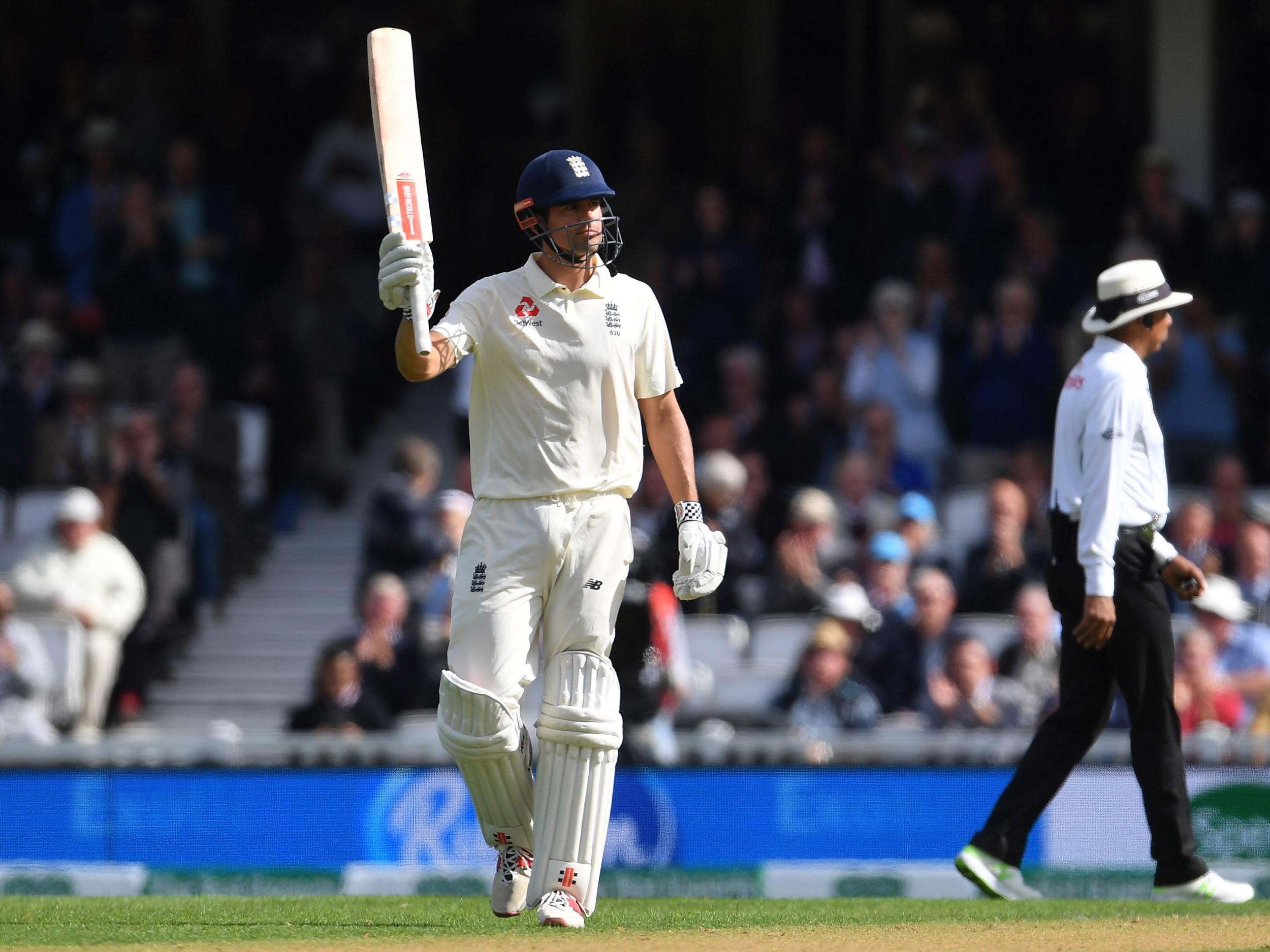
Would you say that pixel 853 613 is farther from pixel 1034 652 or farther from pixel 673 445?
pixel 673 445

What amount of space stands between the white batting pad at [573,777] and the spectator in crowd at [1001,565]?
5.60 metres

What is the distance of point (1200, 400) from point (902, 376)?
1776 millimetres

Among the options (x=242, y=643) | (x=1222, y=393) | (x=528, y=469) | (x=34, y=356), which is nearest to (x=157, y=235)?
(x=34, y=356)

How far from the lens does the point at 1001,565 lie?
1134 centimetres

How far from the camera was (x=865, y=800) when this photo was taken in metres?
8.94

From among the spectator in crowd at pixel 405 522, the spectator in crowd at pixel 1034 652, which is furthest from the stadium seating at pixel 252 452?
the spectator in crowd at pixel 1034 652

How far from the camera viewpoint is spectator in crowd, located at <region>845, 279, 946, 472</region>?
12.8m

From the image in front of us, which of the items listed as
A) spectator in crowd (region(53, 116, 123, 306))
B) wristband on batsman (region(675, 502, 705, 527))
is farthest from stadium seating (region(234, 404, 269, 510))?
wristband on batsman (region(675, 502, 705, 527))

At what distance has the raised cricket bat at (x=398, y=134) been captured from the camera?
6.06 m

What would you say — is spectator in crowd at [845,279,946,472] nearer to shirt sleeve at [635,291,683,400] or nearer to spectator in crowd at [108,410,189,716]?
spectator in crowd at [108,410,189,716]

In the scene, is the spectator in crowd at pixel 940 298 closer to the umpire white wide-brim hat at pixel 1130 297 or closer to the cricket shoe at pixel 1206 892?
the umpire white wide-brim hat at pixel 1130 297

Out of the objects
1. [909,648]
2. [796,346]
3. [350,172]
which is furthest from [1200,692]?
[350,172]

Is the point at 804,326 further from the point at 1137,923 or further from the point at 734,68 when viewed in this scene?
the point at 1137,923

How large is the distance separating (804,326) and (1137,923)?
779 cm
